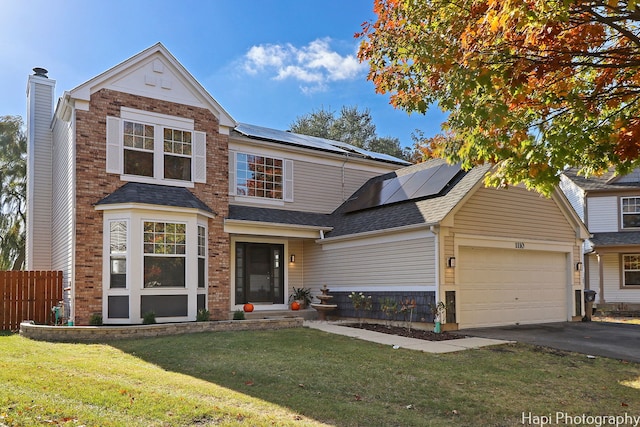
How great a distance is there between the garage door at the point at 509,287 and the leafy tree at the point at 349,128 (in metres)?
26.3

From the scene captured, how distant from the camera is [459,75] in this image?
6637 millimetres

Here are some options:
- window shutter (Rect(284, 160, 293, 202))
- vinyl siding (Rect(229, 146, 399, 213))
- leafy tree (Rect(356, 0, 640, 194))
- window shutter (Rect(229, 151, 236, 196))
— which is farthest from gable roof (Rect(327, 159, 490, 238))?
leafy tree (Rect(356, 0, 640, 194))

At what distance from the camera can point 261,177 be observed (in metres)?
16.7

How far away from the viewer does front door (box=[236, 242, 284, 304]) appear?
16.0 meters

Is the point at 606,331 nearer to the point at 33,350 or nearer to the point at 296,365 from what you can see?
the point at 296,365

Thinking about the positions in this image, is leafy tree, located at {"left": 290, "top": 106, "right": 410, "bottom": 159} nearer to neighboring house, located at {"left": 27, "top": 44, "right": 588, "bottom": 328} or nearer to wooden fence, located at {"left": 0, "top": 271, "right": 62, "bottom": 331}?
neighboring house, located at {"left": 27, "top": 44, "right": 588, "bottom": 328}

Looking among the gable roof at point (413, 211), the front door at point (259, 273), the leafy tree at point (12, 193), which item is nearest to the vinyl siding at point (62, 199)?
the front door at point (259, 273)

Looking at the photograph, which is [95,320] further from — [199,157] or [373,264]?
[373,264]

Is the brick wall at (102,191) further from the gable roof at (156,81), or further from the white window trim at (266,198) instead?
the white window trim at (266,198)

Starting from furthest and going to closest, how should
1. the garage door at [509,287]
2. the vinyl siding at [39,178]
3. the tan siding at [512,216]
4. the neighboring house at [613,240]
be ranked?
1. the neighboring house at [613,240]
2. the vinyl siding at [39,178]
3. the tan siding at [512,216]
4. the garage door at [509,287]

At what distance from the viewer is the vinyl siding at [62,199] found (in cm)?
1280

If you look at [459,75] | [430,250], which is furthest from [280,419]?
[430,250]

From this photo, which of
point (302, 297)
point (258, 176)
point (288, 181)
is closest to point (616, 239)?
point (302, 297)

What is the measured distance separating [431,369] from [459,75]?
4.47 meters
